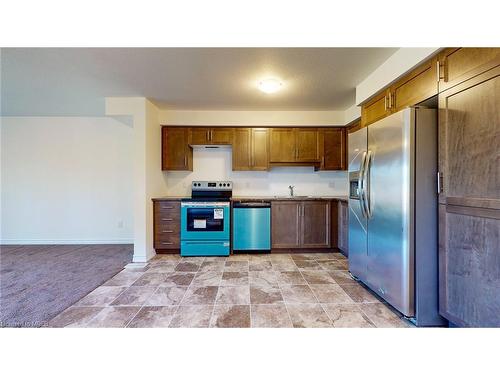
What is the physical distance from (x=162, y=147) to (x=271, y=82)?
2.26 m

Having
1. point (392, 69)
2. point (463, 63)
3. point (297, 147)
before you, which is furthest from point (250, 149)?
point (463, 63)

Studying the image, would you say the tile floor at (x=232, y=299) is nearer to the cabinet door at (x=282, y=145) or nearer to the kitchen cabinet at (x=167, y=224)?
the kitchen cabinet at (x=167, y=224)

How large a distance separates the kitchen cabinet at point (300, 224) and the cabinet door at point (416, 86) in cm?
189

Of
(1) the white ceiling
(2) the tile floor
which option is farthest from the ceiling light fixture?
(2) the tile floor

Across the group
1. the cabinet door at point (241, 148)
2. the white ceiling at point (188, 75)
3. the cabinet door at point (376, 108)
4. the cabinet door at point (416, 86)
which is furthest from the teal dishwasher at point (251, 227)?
the cabinet door at point (416, 86)

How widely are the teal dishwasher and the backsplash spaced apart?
26.2 inches

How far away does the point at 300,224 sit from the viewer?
11.6 feet

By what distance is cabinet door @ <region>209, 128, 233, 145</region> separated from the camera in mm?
3758

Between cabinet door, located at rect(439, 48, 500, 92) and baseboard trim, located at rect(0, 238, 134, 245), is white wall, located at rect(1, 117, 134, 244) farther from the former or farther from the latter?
cabinet door, located at rect(439, 48, 500, 92)

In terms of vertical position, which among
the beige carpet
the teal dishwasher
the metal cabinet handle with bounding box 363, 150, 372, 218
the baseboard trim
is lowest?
the beige carpet

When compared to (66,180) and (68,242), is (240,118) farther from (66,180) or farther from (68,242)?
(68,242)

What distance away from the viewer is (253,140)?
3781 mm

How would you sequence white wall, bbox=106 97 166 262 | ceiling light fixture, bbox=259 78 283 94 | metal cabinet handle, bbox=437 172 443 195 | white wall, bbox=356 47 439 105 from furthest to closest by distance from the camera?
1. white wall, bbox=106 97 166 262
2. ceiling light fixture, bbox=259 78 283 94
3. white wall, bbox=356 47 439 105
4. metal cabinet handle, bbox=437 172 443 195
